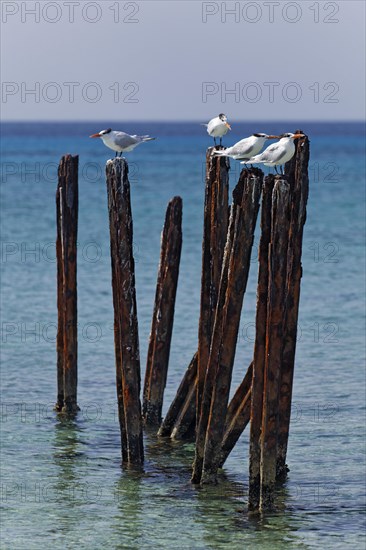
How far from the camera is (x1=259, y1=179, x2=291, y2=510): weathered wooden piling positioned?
12.7 m

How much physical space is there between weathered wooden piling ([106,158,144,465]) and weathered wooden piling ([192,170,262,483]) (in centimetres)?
95

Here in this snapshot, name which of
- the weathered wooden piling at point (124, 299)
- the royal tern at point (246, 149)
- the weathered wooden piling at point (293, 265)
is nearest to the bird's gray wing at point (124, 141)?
the weathered wooden piling at point (124, 299)

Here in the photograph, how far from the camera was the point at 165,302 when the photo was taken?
1698 cm

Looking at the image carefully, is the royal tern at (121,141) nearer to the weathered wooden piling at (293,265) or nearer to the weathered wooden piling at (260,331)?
the weathered wooden piling at (293,265)

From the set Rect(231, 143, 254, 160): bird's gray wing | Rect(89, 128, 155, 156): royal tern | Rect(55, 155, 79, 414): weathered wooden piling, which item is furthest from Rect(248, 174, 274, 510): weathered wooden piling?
Rect(55, 155, 79, 414): weathered wooden piling

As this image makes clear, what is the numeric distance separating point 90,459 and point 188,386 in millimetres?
1547

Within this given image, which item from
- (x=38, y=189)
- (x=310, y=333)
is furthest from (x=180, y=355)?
(x=38, y=189)

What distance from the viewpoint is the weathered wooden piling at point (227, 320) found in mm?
13344

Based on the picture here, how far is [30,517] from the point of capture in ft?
45.8

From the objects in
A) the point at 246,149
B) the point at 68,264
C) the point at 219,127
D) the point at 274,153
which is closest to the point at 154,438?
the point at 68,264

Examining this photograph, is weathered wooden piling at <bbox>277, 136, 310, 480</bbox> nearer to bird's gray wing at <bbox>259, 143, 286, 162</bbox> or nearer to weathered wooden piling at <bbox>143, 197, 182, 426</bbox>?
bird's gray wing at <bbox>259, 143, 286, 162</bbox>

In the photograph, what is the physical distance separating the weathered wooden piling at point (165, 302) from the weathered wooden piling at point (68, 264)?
121 cm

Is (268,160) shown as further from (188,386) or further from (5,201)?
(5,201)

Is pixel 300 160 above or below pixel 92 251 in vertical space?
above
